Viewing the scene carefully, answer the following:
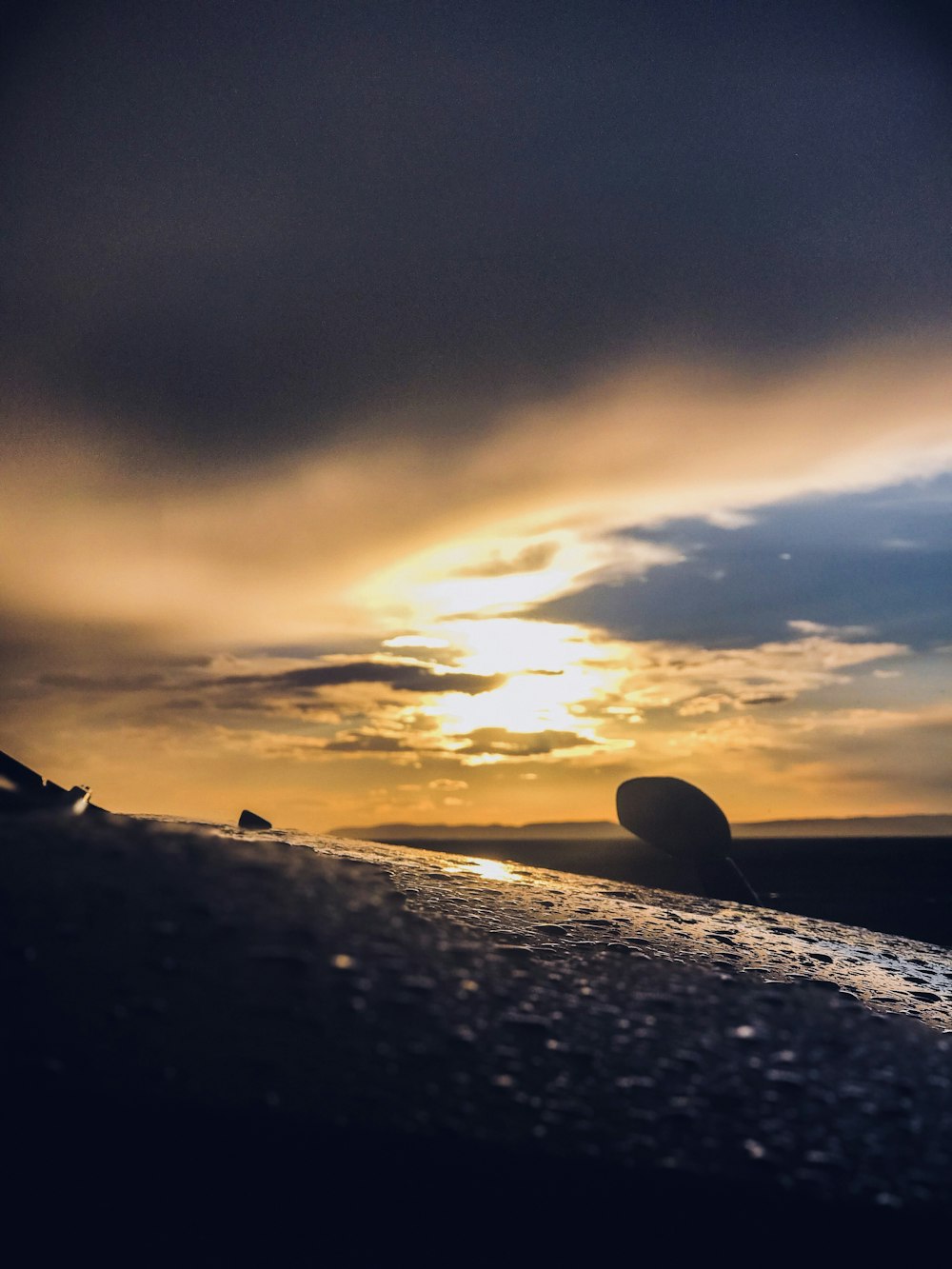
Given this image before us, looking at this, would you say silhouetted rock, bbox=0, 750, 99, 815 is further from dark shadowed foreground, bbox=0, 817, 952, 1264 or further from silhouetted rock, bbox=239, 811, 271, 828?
silhouetted rock, bbox=239, 811, 271, 828

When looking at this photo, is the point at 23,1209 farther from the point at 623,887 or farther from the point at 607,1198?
the point at 623,887

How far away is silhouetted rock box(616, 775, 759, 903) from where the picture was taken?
32.4 feet

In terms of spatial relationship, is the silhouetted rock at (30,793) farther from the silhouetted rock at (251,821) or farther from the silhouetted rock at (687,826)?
the silhouetted rock at (687,826)

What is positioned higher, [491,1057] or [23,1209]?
[491,1057]

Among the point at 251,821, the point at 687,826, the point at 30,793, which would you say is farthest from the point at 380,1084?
the point at 687,826

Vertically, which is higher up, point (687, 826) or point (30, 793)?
point (30, 793)

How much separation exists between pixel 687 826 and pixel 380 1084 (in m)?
10.1

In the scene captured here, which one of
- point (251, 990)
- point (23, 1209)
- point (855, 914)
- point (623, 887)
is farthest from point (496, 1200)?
point (855, 914)

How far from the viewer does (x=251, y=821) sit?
370 cm

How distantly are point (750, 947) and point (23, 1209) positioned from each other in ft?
5.54

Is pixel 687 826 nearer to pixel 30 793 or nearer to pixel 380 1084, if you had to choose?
pixel 30 793

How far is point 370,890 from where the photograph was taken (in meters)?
1.62

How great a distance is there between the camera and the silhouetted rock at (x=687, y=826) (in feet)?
32.4

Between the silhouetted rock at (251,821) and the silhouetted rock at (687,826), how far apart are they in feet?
22.5
